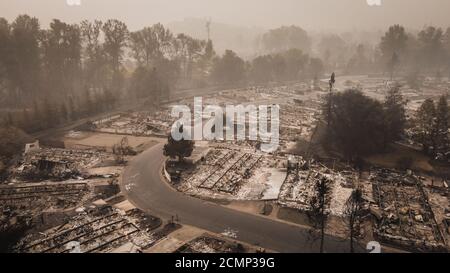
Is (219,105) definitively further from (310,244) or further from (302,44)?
(302,44)

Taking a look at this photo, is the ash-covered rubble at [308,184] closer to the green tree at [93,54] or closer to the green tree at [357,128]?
the green tree at [357,128]

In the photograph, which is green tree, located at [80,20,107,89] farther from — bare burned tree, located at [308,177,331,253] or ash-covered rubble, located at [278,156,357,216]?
bare burned tree, located at [308,177,331,253]

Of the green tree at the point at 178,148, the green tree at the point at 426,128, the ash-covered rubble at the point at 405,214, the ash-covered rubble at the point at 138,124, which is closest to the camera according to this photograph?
the ash-covered rubble at the point at 405,214

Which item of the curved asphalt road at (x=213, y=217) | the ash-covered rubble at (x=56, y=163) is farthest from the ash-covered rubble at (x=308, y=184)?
the ash-covered rubble at (x=56, y=163)

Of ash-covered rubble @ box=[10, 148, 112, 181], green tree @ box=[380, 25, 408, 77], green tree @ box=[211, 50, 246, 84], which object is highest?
green tree @ box=[380, 25, 408, 77]

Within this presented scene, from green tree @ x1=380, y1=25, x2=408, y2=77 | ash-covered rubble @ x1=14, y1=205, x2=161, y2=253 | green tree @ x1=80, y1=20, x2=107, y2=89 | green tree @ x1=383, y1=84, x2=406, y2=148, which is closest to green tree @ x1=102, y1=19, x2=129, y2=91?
green tree @ x1=80, y1=20, x2=107, y2=89

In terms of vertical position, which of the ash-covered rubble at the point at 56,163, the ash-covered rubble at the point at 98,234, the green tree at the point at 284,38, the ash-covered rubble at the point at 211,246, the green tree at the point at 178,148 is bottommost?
the ash-covered rubble at the point at 211,246

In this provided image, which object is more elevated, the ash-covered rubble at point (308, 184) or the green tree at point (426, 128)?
the green tree at point (426, 128)

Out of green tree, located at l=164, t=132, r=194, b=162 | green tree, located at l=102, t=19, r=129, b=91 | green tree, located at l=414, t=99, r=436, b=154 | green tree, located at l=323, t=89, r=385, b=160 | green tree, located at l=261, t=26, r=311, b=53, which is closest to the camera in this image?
green tree, located at l=164, t=132, r=194, b=162

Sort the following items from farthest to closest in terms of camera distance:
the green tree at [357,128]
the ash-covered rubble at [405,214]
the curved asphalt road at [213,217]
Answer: the green tree at [357,128] < the ash-covered rubble at [405,214] < the curved asphalt road at [213,217]

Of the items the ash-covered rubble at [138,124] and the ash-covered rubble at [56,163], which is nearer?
the ash-covered rubble at [56,163]
